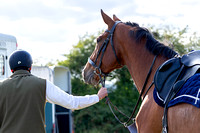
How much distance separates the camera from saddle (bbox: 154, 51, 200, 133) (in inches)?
116

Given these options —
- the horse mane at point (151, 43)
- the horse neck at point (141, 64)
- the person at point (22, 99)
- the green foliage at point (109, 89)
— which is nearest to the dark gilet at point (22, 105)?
the person at point (22, 99)

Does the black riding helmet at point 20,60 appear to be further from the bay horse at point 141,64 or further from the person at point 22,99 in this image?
the bay horse at point 141,64

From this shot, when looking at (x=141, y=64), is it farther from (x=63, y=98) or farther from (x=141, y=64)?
(x=63, y=98)

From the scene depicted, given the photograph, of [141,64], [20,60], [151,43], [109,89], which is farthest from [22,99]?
[109,89]

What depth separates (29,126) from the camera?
2.86 meters

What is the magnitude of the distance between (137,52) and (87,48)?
357 inches

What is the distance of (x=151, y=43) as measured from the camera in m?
3.67

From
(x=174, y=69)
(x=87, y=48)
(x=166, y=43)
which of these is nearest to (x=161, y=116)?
(x=174, y=69)

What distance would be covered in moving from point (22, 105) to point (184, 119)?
1.68 m

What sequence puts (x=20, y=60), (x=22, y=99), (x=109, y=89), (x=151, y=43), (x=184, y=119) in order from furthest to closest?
(x=109, y=89) < (x=151, y=43) < (x=20, y=60) < (x=22, y=99) < (x=184, y=119)

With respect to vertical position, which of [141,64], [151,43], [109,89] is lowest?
[109,89]

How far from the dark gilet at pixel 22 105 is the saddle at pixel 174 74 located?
52.0 inches

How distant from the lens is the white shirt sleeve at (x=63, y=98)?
3.07 m

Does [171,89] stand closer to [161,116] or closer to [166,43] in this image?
[161,116]
